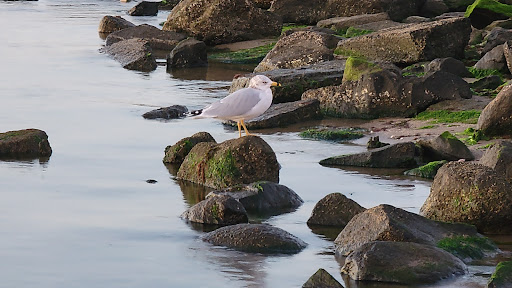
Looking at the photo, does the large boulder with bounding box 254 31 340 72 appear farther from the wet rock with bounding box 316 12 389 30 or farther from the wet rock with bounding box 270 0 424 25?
the wet rock with bounding box 270 0 424 25

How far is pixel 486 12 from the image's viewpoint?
24047 millimetres

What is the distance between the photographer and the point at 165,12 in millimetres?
39031

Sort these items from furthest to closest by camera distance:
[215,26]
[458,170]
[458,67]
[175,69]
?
[215,26]
[175,69]
[458,67]
[458,170]

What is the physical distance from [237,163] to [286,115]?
4284 mm

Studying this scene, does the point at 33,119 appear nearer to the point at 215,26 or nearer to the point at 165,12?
the point at 215,26

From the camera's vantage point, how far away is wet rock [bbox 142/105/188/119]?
1591 centimetres

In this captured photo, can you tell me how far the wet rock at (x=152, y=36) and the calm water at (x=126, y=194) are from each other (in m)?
5.55

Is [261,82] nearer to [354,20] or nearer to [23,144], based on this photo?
[23,144]

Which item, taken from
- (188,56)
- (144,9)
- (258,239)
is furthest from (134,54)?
(258,239)

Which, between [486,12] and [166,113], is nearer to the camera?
[166,113]

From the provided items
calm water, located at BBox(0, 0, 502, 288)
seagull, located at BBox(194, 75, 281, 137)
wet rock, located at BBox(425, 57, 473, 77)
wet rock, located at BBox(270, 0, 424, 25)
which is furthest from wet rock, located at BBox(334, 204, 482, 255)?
wet rock, located at BBox(270, 0, 424, 25)

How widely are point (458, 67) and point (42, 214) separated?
9.64 metres

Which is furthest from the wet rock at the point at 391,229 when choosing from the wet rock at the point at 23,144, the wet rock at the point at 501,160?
the wet rock at the point at 23,144

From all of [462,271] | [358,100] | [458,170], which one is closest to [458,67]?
[358,100]
